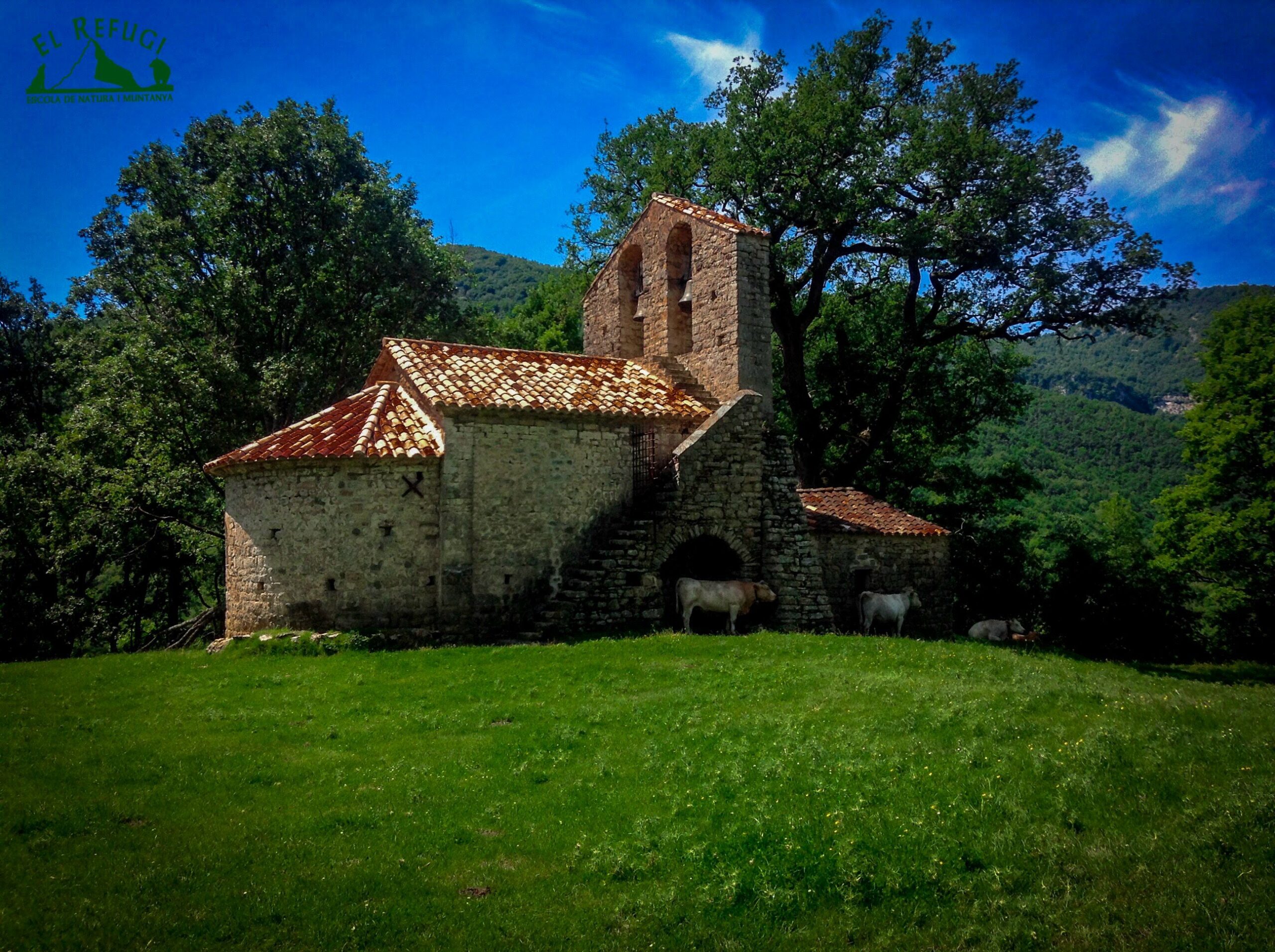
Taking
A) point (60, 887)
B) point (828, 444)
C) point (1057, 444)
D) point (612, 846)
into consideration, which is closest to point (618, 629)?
point (612, 846)

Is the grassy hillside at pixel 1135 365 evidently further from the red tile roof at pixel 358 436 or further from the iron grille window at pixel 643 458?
the red tile roof at pixel 358 436

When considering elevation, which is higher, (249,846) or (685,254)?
(685,254)

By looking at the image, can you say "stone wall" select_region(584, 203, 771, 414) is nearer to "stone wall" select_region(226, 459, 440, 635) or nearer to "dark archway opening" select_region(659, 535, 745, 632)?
"dark archway opening" select_region(659, 535, 745, 632)

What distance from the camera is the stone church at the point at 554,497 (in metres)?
14.4

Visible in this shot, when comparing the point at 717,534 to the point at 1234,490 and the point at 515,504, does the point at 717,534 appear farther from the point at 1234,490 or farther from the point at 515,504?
the point at 1234,490

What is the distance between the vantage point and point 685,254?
783 inches

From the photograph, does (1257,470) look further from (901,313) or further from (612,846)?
(612,846)

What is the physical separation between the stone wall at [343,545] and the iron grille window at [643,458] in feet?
14.0

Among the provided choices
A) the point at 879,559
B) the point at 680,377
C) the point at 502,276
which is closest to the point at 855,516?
the point at 879,559

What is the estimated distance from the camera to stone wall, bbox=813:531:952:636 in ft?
61.5

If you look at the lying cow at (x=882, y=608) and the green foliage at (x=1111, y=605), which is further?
the green foliage at (x=1111, y=605)

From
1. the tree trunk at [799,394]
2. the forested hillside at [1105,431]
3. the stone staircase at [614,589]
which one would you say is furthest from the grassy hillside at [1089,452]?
A: the stone staircase at [614,589]

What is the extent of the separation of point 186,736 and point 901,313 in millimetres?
26674

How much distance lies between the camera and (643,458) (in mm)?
16938
